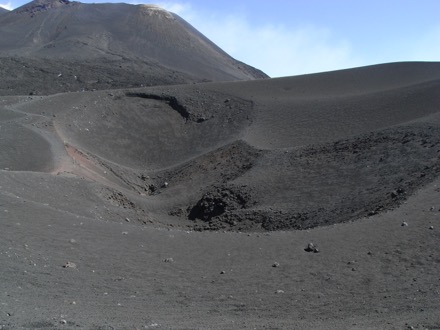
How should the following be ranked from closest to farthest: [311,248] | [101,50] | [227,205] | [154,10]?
1. [311,248]
2. [227,205]
3. [101,50]
4. [154,10]

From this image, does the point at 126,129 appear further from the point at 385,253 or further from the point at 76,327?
the point at 76,327

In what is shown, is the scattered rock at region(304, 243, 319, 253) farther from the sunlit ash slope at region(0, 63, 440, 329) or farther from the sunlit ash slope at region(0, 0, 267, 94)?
the sunlit ash slope at region(0, 0, 267, 94)

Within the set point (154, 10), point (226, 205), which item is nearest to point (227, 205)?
point (226, 205)

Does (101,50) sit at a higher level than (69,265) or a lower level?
higher

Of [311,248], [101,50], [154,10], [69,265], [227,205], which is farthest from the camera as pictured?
[154,10]

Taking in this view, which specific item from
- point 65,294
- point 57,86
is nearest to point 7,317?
point 65,294

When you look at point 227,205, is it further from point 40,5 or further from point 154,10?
point 40,5
